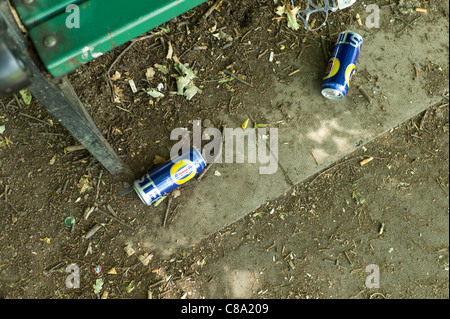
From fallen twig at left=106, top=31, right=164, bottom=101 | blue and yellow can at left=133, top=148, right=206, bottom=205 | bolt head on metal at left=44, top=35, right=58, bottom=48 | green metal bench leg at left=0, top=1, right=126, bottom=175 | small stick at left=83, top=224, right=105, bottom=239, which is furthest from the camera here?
fallen twig at left=106, top=31, right=164, bottom=101

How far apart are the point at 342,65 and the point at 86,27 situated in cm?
228

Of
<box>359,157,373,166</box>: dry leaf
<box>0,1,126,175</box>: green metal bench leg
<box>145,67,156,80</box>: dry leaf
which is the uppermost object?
<box>0,1,126,175</box>: green metal bench leg

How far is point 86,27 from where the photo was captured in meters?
1.60

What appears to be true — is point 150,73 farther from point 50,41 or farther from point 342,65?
point 342,65

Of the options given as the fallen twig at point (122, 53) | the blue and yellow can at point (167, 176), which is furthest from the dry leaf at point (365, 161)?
the fallen twig at point (122, 53)

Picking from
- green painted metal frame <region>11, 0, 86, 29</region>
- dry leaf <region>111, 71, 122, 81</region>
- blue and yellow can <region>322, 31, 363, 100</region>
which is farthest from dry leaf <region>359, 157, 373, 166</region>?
green painted metal frame <region>11, 0, 86, 29</region>

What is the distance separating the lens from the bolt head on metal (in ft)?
5.11

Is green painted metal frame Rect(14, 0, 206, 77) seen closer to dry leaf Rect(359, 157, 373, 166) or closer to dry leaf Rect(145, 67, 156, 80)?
dry leaf Rect(145, 67, 156, 80)

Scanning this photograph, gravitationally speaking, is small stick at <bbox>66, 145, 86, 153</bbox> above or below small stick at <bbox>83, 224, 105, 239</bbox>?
above

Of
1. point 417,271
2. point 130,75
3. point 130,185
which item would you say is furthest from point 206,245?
point 417,271

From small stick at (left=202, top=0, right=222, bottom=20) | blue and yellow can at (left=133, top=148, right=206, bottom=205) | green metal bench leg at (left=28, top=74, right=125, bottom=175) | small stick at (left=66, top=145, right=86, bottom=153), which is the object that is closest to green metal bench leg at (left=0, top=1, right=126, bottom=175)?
green metal bench leg at (left=28, top=74, right=125, bottom=175)

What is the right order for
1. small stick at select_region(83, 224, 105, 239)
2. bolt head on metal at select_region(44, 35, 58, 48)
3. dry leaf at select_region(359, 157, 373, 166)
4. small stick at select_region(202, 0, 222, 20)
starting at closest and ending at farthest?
1. bolt head on metal at select_region(44, 35, 58, 48)
2. small stick at select_region(83, 224, 105, 239)
3. small stick at select_region(202, 0, 222, 20)
4. dry leaf at select_region(359, 157, 373, 166)

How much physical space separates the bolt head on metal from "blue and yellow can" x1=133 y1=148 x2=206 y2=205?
136 centimetres

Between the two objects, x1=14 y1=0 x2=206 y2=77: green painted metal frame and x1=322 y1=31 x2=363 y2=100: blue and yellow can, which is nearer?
x1=14 y1=0 x2=206 y2=77: green painted metal frame
